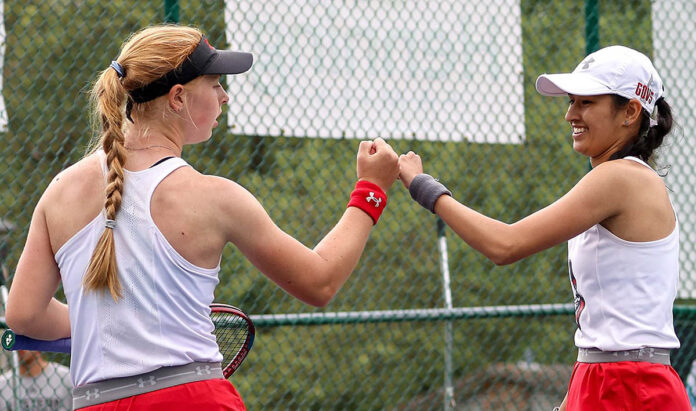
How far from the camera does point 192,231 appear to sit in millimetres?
1745

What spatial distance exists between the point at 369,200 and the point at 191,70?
1.59 ft

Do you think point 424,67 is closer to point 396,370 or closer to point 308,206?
point 308,206

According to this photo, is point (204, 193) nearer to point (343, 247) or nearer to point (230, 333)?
point (343, 247)

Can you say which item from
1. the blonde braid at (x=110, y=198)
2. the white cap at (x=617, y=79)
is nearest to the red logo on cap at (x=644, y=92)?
the white cap at (x=617, y=79)

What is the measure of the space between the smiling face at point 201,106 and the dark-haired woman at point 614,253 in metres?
0.69

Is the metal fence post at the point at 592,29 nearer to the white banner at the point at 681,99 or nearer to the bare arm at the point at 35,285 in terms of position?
the white banner at the point at 681,99

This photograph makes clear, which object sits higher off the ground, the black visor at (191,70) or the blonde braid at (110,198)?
the black visor at (191,70)

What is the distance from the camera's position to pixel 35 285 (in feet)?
6.12

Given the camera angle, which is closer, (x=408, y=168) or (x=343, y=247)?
(x=343, y=247)

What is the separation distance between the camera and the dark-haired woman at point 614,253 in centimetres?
228

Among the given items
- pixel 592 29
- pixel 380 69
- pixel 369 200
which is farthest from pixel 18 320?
pixel 592 29

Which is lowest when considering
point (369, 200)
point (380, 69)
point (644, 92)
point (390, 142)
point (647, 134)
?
point (390, 142)

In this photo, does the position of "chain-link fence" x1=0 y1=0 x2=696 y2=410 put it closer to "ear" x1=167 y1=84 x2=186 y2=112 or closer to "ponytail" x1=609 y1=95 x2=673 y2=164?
"ponytail" x1=609 y1=95 x2=673 y2=164

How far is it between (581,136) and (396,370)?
4918mm
